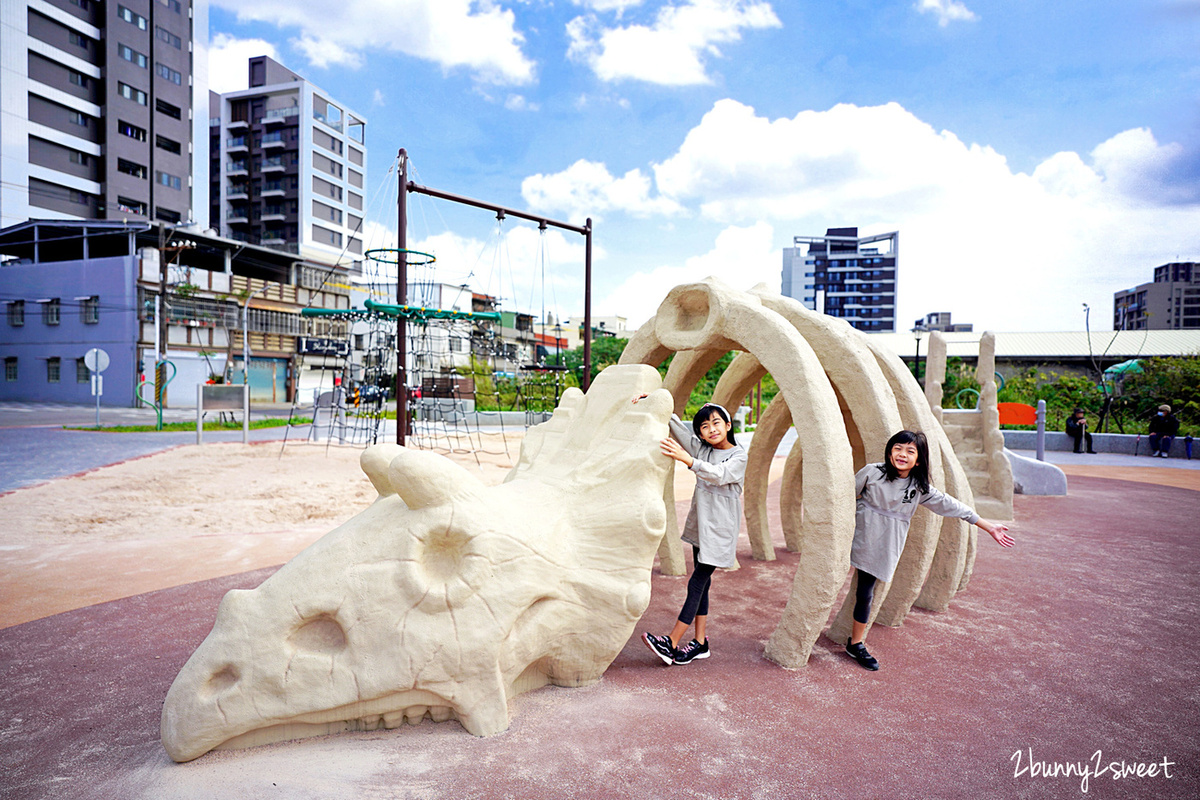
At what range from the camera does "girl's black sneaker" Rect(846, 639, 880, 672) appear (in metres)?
4.29

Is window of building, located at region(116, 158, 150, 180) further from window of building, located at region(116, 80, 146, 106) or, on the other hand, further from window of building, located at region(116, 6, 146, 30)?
window of building, located at region(116, 6, 146, 30)

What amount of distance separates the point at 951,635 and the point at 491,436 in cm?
1519

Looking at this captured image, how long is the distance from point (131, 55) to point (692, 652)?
42.3 metres

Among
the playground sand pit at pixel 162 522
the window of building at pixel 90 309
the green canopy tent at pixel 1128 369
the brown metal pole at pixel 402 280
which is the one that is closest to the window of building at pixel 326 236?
the window of building at pixel 90 309

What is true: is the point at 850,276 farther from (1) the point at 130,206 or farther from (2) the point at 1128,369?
(1) the point at 130,206

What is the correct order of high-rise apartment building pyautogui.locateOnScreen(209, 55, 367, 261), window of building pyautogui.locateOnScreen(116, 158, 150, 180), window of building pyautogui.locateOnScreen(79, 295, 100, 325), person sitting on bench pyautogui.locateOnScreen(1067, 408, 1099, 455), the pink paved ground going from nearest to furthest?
the pink paved ground, person sitting on bench pyautogui.locateOnScreen(1067, 408, 1099, 455), window of building pyautogui.locateOnScreen(79, 295, 100, 325), window of building pyautogui.locateOnScreen(116, 158, 150, 180), high-rise apartment building pyautogui.locateOnScreen(209, 55, 367, 261)

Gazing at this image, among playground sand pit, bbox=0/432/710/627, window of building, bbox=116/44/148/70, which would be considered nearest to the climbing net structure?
playground sand pit, bbox=0/432/710/627

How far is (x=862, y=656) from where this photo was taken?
4340 millimetres

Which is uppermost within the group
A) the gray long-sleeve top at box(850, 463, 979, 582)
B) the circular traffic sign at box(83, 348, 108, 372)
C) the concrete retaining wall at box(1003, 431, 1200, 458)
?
the circular traffic sign at box(83, 348, 108, 372)

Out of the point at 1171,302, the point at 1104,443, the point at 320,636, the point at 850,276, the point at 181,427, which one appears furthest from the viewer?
the point at 850,276

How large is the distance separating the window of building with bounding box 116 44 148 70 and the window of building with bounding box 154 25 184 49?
1.67 m

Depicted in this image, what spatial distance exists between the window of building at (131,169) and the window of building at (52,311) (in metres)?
9.28

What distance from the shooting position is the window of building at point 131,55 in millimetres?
32531

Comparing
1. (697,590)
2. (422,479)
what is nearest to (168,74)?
(422,479)
